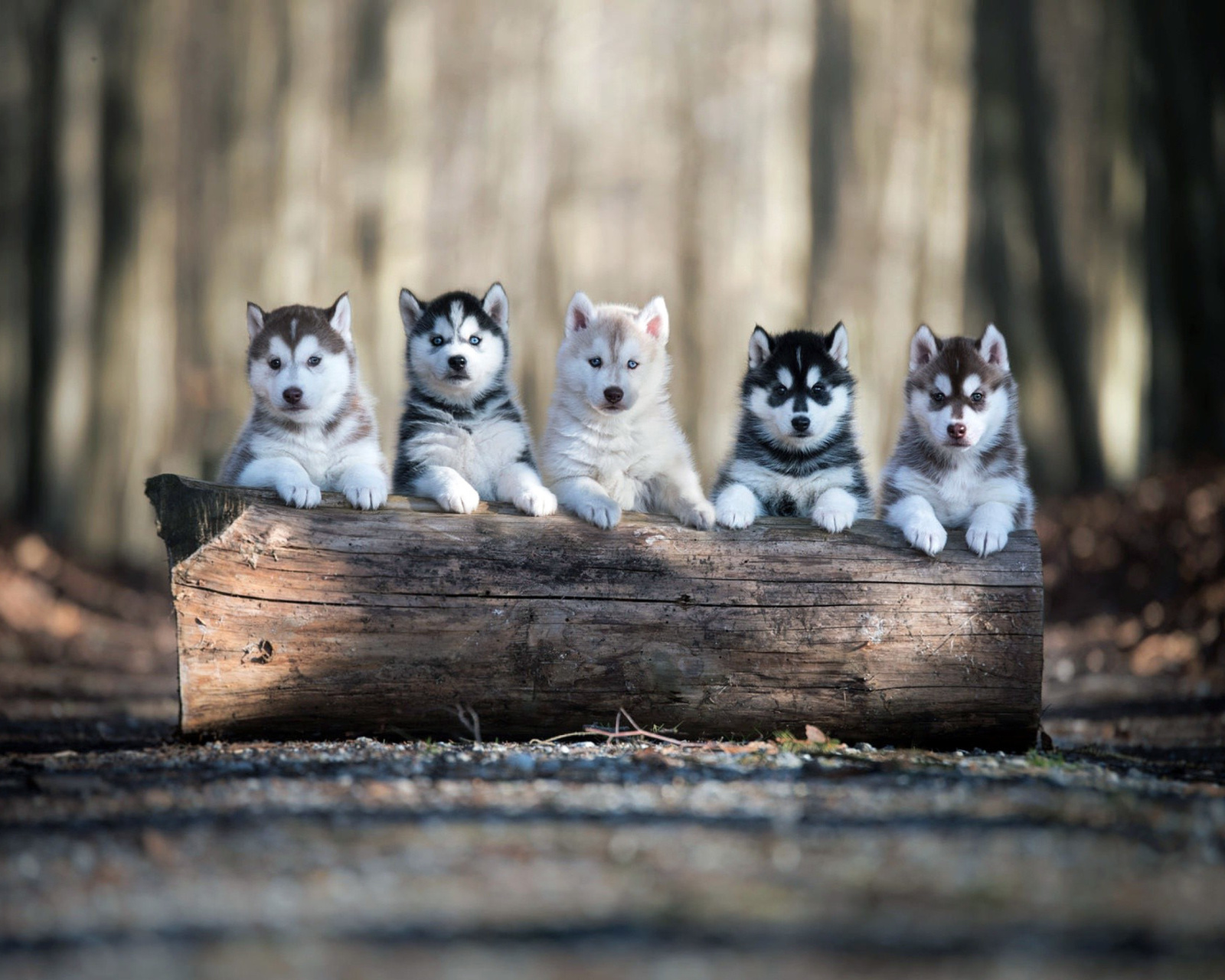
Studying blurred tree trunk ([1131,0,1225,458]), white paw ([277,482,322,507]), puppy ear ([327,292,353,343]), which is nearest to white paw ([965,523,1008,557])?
white paw ([277,482,322,507])

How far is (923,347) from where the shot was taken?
5344 millimetres

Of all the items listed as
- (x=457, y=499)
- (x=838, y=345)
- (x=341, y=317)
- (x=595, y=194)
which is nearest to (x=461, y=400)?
(x=341, y=317)

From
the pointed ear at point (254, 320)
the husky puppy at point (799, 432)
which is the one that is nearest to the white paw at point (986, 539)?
the husky puppy at point (799, 432)

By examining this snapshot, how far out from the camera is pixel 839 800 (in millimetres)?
3389

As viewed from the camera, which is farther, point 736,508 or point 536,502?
point 736,508

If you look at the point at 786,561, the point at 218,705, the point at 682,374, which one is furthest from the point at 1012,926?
the point at 682,374

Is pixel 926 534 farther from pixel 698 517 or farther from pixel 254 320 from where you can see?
pixel 254 320

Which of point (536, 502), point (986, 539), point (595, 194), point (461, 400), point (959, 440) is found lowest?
point (986, 539)

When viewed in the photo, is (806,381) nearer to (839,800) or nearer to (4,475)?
(839,800)

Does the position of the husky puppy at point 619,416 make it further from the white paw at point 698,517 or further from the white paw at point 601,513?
the white paw at point 601,513

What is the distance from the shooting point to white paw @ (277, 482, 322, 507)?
4371mm

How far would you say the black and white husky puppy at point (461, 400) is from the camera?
5.04m

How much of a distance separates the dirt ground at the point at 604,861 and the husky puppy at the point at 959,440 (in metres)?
1.06

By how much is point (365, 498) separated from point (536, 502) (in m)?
0.63
